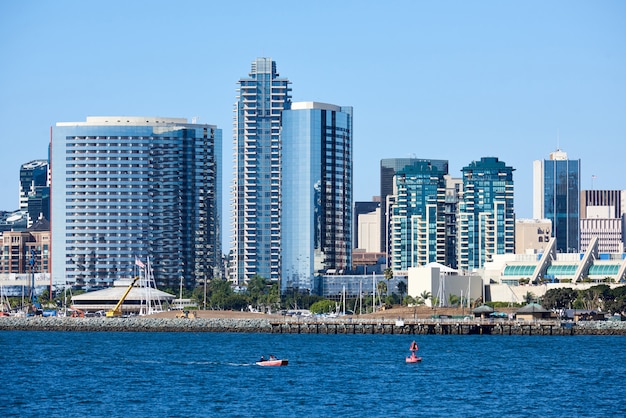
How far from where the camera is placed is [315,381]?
422ft

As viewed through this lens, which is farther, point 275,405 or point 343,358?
point 343,358

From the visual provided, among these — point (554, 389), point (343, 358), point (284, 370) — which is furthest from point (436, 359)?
point (554, 389)

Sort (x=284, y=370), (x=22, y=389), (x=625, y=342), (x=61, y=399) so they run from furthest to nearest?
(x=625, y=342) < (x=284, y=370) < (x=22, y=389) < (x=61, y=399)

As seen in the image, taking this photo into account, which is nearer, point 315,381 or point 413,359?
point 315,381

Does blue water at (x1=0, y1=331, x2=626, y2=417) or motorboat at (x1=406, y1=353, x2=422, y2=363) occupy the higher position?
motorboat at (x1=406, y1=353, x2=422, y2=363)

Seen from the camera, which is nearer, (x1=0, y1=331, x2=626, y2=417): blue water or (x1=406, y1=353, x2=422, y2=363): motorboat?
(x1=0, y1=331, x2=626, y2=417): blue water

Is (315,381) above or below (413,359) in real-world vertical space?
below

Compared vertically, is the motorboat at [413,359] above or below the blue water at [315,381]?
above

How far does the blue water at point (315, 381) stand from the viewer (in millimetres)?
107188

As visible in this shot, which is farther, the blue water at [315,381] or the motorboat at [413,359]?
the motorboat at [413,359]

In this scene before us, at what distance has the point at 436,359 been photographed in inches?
6166

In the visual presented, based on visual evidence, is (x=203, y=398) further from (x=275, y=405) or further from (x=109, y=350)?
(x=109, y=350)

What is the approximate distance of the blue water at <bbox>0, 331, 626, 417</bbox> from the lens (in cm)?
10719

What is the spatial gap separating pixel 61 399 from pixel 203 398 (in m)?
10.9
